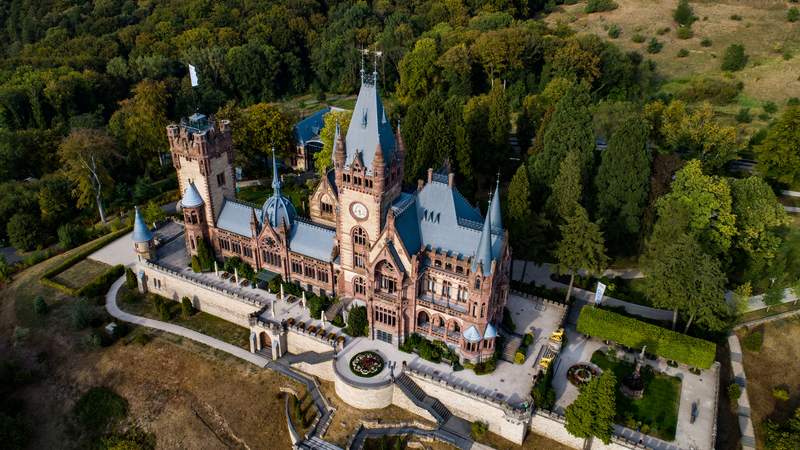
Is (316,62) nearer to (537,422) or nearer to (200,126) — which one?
(200,126)

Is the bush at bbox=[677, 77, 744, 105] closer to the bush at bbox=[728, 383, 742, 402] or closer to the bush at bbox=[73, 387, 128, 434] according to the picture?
the bush at bbox=[728, 383, 742, 402]

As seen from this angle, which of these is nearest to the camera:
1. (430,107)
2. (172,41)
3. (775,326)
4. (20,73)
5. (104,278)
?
(775,326)

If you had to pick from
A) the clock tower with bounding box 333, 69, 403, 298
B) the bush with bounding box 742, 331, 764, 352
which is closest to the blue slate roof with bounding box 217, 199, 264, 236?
the clock tower with bounding box 333, 69, 403, 298

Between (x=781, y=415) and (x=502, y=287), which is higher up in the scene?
(x=502, y=287)

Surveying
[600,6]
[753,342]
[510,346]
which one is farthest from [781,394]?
[600,6]

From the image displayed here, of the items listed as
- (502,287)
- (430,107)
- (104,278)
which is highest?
(430,107)

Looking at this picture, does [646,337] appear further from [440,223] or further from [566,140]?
[566,140]

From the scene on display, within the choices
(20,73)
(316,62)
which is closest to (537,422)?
(316,62)

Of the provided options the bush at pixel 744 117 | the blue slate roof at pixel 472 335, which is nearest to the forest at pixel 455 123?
the bush at pixel 744 117
